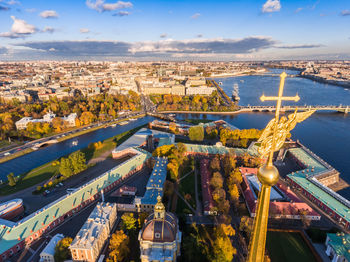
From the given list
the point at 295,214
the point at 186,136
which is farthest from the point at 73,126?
the point at 295,214

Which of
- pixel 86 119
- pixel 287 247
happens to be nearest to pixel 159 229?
pixel 287 247

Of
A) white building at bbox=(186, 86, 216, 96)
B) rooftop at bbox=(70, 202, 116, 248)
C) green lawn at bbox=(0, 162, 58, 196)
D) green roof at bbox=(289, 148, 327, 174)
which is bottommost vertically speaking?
green lawn at bbox=(0, 162, 58, 196)

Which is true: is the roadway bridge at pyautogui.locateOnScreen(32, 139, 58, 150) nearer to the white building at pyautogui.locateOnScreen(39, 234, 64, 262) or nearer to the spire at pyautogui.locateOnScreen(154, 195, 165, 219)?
the white building at pyautogui.locateOnScreen(39, 234, 64, 262)

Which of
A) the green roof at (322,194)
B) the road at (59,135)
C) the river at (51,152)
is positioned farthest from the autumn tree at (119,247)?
the road at (59,135)

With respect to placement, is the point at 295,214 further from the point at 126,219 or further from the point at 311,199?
the point at 126,219

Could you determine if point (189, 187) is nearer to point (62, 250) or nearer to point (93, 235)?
point (93, 235)

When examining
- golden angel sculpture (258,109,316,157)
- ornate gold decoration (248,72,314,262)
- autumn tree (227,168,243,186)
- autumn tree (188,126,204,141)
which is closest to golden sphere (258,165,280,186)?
ornate gold decoration (248,72,314,262)

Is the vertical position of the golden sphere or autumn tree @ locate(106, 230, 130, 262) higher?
the golden sphere
